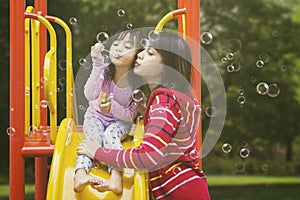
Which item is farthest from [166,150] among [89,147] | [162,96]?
[89,147]

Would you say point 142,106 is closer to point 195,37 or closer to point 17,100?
point 195,37

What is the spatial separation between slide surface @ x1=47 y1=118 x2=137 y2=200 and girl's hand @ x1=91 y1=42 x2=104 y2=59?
0.34 metres

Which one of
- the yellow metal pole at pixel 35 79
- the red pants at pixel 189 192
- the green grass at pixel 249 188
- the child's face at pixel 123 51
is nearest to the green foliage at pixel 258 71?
the green grass at pixel 249 188

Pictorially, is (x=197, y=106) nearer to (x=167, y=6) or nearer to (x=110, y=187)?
(x=110, y=187)

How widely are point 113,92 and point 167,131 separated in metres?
0.45

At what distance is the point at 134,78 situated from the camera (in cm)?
267

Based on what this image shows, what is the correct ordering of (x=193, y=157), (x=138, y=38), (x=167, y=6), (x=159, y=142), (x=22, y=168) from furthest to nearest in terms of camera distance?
(x=167, y=6), (x=22, y=168), (x=138, y=38), (x=193, y=157), (x=159, y=142)

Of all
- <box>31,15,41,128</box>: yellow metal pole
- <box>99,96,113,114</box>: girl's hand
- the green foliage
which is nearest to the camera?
<box>99,96,113,114</box>: girl's hand

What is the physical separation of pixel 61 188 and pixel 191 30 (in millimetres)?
924

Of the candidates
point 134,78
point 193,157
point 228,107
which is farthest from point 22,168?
point 228,107

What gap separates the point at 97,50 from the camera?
2619 millimetres

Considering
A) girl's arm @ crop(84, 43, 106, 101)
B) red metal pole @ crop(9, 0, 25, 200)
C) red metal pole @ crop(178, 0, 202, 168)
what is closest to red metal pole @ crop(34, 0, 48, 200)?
red metal pole @ crop(9, 0, 25, 200)

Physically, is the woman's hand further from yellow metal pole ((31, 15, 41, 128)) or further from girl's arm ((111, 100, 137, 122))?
yellow metal pole ((31, 15, 41, 128))

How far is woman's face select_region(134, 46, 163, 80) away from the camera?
8.09ft
